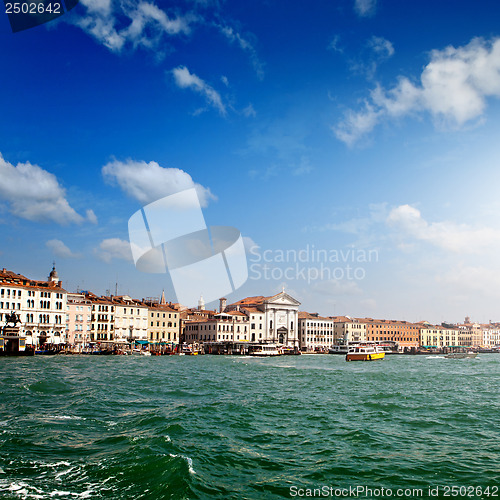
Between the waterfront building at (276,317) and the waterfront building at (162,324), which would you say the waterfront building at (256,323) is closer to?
the waterfront building at (276,317)

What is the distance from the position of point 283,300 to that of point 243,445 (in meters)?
77.4

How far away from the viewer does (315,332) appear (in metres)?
94.4

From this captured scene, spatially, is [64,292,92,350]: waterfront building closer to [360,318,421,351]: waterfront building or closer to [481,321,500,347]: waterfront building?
[360,318,421,351]: waterfront building

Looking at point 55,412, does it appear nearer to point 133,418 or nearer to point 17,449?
point 133,418

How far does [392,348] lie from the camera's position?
103250 mm

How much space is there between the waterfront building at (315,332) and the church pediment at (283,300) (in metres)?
6.04

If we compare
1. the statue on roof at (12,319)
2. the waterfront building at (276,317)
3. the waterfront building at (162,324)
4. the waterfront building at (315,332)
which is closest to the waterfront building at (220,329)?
the waterfront building at (276,317)

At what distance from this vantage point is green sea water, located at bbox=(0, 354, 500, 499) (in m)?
8.44

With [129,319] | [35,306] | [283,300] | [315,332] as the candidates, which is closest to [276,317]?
[283,300]

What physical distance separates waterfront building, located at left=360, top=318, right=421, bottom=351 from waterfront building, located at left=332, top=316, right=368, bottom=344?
4.01 ft

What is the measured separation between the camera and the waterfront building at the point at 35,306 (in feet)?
181

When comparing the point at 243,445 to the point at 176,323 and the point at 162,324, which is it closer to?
the point at 162,324

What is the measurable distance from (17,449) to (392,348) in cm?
10083

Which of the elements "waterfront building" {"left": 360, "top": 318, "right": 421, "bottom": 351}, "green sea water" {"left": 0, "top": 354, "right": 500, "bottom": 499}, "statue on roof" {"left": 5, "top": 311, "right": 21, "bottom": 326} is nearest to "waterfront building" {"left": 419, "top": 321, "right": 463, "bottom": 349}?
"waterfront building" {"left": 360, "top": 318, "right": 421, "bottom": 351}
